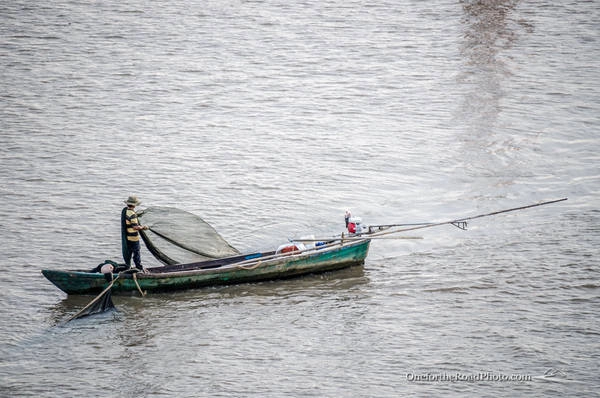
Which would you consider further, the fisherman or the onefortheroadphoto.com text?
the fisherman

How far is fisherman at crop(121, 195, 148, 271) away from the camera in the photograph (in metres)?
14.5

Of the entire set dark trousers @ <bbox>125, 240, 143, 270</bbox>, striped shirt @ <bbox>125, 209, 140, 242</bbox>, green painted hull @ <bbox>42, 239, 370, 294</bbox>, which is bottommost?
green painted hull @ <bbox>42, 239, 370, 294</bbox>

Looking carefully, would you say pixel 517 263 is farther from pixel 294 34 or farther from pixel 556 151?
pixel 294 34

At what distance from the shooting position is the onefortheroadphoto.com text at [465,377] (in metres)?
12.4

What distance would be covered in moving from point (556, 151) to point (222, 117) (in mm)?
10209

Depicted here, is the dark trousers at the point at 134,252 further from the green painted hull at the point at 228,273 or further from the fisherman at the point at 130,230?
the green painted hull at the point at 228,273

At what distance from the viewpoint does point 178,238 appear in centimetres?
1516

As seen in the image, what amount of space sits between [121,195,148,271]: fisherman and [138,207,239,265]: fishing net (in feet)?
0.49

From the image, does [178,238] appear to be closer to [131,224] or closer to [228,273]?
[131,224]

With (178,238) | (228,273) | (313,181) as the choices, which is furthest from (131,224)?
(313,181)

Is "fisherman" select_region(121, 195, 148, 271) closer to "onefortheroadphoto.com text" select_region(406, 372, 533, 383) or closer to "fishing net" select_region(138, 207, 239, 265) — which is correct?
"fishing net" select_region(138, 207, 239, 265)

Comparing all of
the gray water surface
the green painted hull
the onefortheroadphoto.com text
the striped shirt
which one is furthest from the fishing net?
the onefortheroadphoto.com text

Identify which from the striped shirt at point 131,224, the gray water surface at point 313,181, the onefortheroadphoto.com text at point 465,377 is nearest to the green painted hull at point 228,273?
the gray water surface at point 313,181

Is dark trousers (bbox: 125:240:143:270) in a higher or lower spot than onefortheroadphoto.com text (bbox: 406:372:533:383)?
higher
